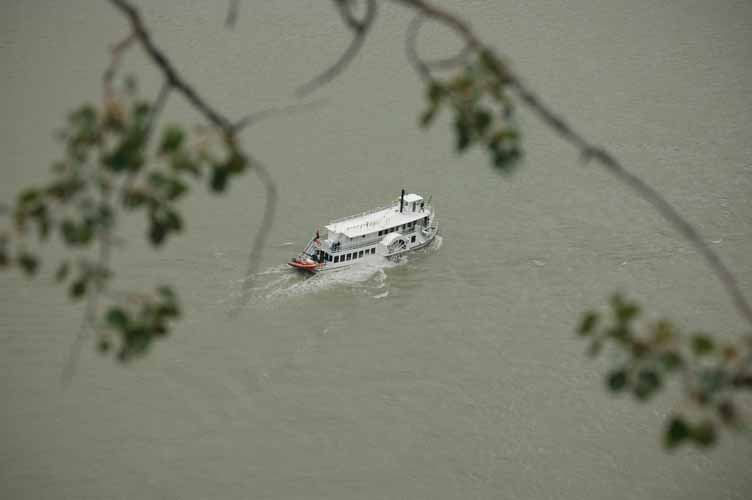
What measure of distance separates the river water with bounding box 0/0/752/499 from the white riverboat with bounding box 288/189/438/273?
24cm

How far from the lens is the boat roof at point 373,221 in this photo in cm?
1138

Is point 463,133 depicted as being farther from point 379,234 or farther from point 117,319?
point 379,234

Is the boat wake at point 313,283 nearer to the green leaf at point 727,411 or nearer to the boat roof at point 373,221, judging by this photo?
the boat roof at point 373,221

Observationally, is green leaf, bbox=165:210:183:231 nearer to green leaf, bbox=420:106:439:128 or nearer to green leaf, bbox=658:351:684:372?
green leaf, bbox=420:106:439:128

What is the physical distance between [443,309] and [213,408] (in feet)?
9.30

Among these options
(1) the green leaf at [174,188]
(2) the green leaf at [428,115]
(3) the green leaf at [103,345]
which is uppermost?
(2) the green leaf at [428,115]

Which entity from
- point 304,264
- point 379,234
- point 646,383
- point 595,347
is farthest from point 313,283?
point 646,383

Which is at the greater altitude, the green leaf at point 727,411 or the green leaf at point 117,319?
the green leaf at point 117,319

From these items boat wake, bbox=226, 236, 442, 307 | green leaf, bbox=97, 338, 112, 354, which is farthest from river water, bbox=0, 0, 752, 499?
green leaf, bbox=97, 338, 112, 354

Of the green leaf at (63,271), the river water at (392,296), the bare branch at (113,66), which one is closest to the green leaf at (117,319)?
the green leaf at (63,271)

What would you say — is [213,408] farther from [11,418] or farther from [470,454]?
[470,454]

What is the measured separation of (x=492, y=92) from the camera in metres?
1.71

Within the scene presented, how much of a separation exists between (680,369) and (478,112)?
1.87 feet

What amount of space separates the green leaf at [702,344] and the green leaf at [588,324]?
187 mm
